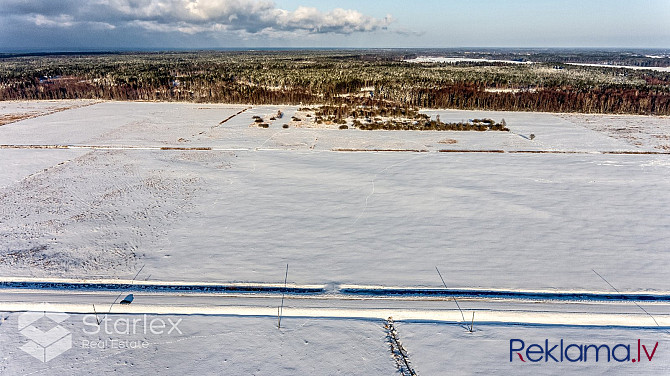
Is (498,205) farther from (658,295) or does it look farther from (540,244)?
(658,295)

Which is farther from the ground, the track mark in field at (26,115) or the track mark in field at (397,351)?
the track mark in field at (26,115)

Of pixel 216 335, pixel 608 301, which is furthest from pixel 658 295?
pixel 216 335

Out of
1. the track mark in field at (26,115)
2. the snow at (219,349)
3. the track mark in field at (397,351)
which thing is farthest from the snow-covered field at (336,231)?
the track mark in field at (26,115)
